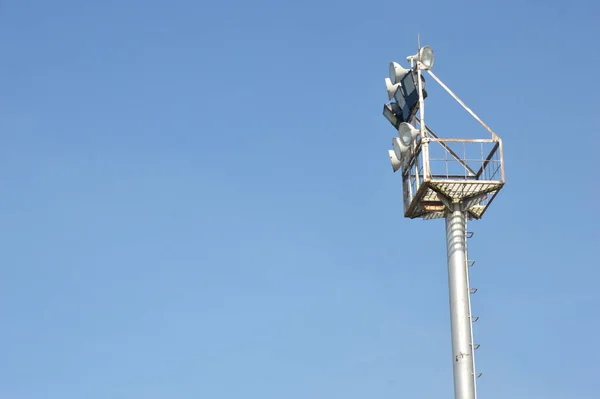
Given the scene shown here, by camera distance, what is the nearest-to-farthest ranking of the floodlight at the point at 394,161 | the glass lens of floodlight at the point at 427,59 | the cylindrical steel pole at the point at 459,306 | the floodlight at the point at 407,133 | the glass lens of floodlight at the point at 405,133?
the cylindrical steel pole at the point at 459,306 < the floodlight at the point at 407,133 < the glass lens of floodlight at the point at 405,133 < the glass lens of floodlight at the point at 427,59 < the floodlight at the point at 394,161

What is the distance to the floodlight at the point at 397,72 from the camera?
67.9 metres

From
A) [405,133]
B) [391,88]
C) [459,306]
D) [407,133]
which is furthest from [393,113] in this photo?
[459,306]

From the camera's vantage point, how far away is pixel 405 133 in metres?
66.2

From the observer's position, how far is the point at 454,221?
64.8 meters

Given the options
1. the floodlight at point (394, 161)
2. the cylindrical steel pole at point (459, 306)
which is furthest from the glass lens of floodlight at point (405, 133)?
the cylindrical steel pole at point (459, 306)

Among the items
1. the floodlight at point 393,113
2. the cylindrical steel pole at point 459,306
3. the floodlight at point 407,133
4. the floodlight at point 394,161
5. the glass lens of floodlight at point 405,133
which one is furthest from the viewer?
the floodlight at point 393,113

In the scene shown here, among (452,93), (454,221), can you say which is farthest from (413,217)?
(452,93)

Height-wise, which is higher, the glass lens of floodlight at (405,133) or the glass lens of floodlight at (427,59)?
the glass lens of floodlight at (427,59)

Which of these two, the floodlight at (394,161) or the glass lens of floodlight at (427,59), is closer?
the glass lens of floodlight at (427,59)

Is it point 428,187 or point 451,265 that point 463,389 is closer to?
point 451,265

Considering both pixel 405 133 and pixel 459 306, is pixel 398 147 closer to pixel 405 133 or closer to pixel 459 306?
pixel 405 133

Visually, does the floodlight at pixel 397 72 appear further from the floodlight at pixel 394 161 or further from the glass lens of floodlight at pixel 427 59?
the floodlight at pixel 394 161

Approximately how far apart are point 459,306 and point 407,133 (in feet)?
33.1

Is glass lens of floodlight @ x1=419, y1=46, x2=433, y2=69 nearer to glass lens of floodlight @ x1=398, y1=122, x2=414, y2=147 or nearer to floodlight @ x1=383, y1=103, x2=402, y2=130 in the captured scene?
floodlight @ x1=383, y1=103, x2=402, y2=130
